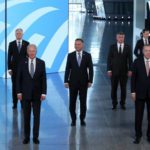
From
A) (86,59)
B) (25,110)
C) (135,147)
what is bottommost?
(135,147)

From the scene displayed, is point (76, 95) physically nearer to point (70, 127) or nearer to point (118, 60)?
point (70, 127)

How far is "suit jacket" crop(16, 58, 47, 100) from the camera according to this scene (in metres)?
10.1

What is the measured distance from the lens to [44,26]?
59.7 feet

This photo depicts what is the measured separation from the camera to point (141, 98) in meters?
10.1

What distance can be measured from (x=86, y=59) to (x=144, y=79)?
5.99ft

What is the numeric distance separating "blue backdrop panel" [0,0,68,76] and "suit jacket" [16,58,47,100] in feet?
24.1

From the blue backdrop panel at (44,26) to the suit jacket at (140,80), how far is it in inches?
313

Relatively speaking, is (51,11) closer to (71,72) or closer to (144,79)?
(71,72)

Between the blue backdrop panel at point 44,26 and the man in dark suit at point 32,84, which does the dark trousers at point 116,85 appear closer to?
the man in dark suit at point 32,84

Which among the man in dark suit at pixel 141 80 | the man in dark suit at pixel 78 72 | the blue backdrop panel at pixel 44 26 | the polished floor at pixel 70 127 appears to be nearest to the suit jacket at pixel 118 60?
the polished floor at pixel 70 127

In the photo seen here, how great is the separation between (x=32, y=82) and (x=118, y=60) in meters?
3.67

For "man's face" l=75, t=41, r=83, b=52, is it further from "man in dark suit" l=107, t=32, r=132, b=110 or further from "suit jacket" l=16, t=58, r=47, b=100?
"man in dark suit" l=107, t=32, r=132, b=110

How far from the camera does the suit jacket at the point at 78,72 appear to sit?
11531 millimetres

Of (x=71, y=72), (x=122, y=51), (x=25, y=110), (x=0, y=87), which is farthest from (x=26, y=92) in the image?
(x=0, y=87)
